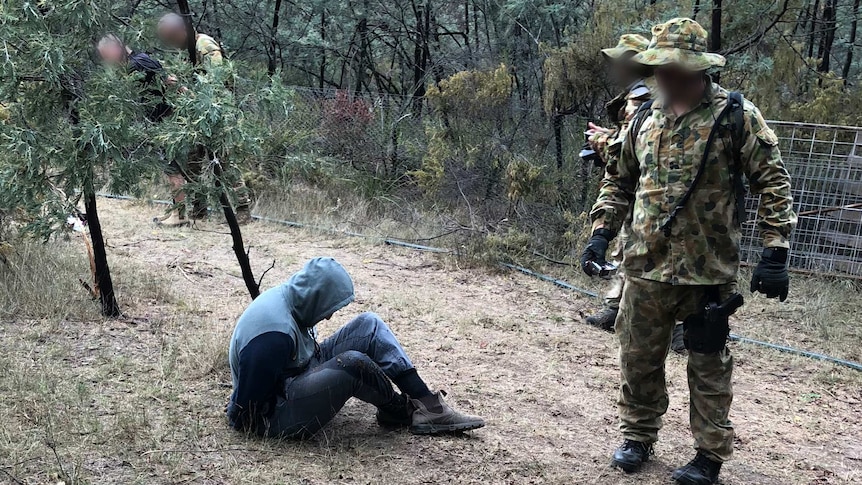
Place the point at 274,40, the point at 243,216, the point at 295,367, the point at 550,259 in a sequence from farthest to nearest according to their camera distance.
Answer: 1. the point at 274,40
2. the point at 243,216
3. the point at 550,259
4. the point at 295,367

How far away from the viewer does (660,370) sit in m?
3.17

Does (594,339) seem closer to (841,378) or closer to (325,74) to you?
(841,378)

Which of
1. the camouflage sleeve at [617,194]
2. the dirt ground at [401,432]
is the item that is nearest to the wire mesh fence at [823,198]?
the dirt ground at [401,432]

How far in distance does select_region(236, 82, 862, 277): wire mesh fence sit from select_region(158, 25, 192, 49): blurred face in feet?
2.94

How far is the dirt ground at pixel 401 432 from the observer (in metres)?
3.07

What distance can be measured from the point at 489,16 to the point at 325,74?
3.68m

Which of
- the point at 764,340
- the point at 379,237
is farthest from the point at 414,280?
the point at 764,340

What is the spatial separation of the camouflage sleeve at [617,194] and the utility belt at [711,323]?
1.62ft

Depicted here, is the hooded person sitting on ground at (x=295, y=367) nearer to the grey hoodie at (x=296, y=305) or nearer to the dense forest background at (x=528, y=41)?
the grey hoodie at (x=296, y=305)

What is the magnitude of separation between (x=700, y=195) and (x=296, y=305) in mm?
1730

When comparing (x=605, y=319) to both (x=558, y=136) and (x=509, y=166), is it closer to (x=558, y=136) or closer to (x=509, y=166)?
(x=509, y=166)

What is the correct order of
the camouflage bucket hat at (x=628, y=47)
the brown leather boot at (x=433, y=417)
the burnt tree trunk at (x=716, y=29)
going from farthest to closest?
1. the burnt tree trunk at (x=716, y=29)
2. the camouflage bucket hat at (x=628, y=47)
3. the brown leather boot at (x=433, y=417)

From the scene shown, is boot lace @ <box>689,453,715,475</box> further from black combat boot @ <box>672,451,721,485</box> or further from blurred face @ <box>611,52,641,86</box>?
blurred face @ <box>611,52,641,86</box>

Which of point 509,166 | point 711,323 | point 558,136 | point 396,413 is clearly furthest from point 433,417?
point 558,136
